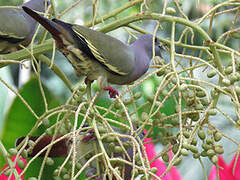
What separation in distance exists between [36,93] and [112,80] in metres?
0.30

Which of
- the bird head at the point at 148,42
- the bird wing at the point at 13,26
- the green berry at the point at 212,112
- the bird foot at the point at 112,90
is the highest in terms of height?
the bird wing at the point at 13,26

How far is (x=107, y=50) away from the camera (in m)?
0.89

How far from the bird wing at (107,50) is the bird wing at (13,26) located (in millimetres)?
236

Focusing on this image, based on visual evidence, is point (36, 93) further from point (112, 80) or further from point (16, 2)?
point (16, 2)

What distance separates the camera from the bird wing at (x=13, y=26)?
100 cm

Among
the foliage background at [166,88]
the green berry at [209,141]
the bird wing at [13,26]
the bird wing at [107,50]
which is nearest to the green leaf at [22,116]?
the foliage background at [166,88]

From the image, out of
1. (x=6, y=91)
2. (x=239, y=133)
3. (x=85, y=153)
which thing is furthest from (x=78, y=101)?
(x=239, y=133)

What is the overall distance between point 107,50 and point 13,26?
11.2 inches

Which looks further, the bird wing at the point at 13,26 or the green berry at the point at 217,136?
the bird wing at the point at 13,26

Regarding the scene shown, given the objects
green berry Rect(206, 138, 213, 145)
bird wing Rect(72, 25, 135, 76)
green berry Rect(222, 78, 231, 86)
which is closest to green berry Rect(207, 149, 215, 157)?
green berry Rect(206, 138, 213, 145)

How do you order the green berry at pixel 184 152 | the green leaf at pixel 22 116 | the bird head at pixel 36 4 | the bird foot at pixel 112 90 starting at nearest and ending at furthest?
the green berry at pixel 184 152, the bird foot at pixel 112 90, the green leaf at pixel 22 116, the bird head at pixel 36 4

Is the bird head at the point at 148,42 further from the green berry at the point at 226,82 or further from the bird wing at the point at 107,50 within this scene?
the green berry at the point at 226,82

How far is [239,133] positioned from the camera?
1.49 m

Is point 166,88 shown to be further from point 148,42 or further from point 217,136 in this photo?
point 217,136
